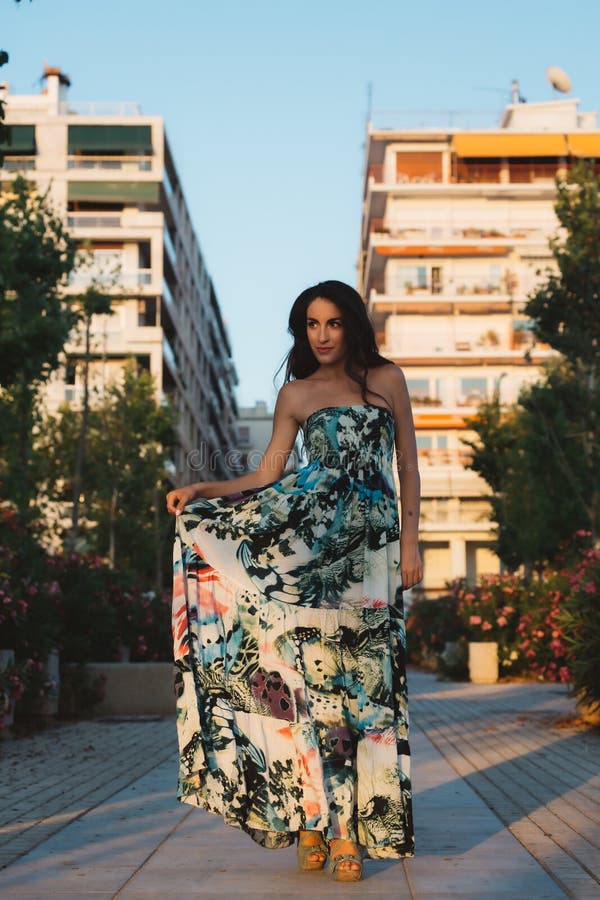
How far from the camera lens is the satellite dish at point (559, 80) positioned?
7969cm

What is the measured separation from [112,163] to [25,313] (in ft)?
162

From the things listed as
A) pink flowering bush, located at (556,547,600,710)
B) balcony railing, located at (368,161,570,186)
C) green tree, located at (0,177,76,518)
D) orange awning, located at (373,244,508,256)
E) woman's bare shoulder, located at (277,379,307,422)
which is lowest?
pink flowering bush, located at (556,547,600,710)

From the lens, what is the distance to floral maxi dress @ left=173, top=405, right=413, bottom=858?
191 inches

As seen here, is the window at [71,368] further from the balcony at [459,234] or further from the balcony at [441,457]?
the balcony at [459,234]

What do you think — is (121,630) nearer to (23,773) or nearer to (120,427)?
(23,773)

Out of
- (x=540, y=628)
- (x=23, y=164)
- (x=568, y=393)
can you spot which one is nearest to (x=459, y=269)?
(x=23, y=164)

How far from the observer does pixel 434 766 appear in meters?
9.13

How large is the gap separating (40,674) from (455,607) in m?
17.8

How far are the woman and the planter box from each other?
9.61 metres

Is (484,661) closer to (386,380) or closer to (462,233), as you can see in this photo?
(386,380)

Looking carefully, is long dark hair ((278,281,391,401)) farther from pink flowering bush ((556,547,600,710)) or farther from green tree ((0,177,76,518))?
green tree ((0,177,76,518))

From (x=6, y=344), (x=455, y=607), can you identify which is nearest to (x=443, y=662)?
(x=455, y=607)

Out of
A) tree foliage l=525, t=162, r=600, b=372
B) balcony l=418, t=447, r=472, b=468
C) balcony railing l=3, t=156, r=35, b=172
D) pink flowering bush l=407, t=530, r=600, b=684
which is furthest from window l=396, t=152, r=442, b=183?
tree foliage l=525, t=162, r=600, b=372

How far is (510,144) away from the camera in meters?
75.8
